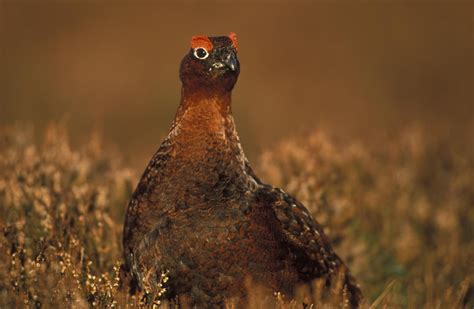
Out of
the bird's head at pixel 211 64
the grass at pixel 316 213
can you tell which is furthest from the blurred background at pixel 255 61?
the bird's head at pixel 211 64

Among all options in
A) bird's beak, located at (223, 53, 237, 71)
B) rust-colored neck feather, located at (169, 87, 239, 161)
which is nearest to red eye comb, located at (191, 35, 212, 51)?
bird's beak, located at (223, 53, 237, 71)

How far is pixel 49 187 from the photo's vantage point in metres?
5.19

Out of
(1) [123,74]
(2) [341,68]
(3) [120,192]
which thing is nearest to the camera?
(3) [120,192]

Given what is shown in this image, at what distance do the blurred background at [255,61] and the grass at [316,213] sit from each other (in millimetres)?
5587

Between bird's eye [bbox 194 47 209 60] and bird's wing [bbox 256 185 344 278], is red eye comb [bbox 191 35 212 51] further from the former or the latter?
bird's wing [bbox 256 185 344 278]

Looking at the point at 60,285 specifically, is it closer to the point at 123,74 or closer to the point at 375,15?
the point at 123,74

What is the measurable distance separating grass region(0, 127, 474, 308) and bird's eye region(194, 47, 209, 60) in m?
1.19

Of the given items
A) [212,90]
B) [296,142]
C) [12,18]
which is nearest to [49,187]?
[212,90]

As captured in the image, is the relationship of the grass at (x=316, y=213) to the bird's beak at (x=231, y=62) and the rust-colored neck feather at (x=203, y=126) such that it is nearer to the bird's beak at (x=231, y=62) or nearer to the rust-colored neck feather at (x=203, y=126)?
the rust-colored neck feather at (x=203, y=126)

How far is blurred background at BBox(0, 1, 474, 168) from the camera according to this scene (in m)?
14.7

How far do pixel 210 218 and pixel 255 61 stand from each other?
1635 cm

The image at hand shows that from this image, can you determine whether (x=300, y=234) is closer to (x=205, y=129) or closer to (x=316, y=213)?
(x=205, y=129)

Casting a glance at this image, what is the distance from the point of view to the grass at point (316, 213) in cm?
407

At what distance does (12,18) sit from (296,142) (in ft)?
53.0
